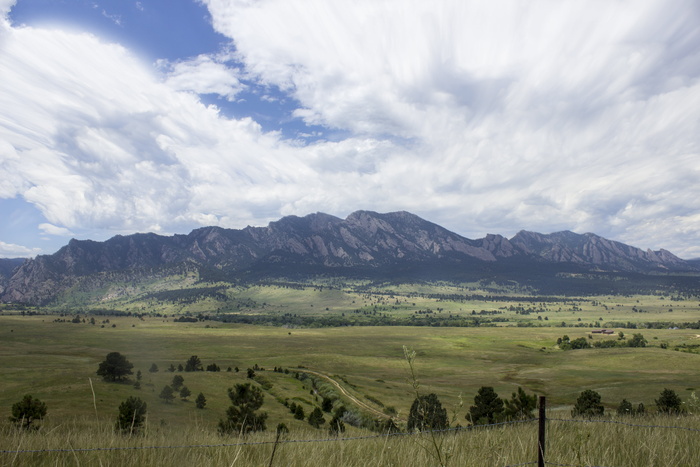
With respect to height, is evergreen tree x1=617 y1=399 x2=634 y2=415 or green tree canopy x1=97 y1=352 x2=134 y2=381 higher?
evergreen tree x1=617 y1=399 x2=634 y2=415

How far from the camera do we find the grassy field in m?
5.77

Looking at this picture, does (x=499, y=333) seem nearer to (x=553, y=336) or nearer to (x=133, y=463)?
(x=553, y=336)

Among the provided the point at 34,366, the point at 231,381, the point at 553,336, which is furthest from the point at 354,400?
the point at 553,336

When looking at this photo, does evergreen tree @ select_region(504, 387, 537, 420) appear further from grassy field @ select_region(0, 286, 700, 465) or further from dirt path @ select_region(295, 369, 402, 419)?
dirt path @ select_region(295, 369, 402, 419)

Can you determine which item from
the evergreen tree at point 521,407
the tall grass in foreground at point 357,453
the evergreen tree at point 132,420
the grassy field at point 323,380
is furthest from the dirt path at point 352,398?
the tall grass in foreground at point 357,453

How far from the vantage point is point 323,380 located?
282 feet

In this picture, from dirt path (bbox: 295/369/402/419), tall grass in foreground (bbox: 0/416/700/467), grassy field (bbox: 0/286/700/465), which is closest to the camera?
tall grass in foreground (bbox: 0/416/700/467)

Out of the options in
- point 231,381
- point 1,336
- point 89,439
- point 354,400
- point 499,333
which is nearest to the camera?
point 89,439

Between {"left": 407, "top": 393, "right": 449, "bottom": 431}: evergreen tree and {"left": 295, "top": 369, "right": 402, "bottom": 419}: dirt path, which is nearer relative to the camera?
{"left": 407, "top": 393, "right": 449, "bottom": 431}: evergreen tree

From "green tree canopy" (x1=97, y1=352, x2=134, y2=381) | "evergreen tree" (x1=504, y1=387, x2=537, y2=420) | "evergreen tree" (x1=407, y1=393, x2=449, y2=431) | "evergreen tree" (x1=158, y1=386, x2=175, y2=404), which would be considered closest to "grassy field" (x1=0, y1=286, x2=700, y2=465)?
"evergreen tree" (x1=407, y1=393, x2=449, y2=431)

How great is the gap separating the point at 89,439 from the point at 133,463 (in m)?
1.98

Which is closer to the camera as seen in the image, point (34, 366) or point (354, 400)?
point (354, 400)

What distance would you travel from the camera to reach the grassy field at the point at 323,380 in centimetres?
577

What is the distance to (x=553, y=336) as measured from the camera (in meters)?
174
